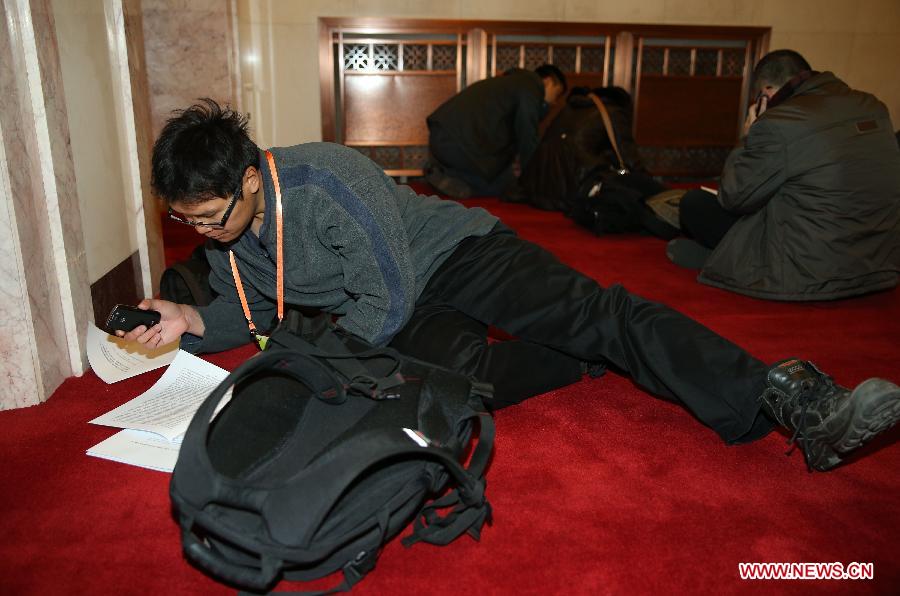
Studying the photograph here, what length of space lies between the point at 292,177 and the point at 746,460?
117 centimetres

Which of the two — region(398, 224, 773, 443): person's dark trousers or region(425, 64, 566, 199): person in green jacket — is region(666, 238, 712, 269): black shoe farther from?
region(425, 64, 566, 199): person in green jacket

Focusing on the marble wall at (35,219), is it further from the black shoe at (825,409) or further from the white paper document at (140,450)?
the black shoe at (825,409)

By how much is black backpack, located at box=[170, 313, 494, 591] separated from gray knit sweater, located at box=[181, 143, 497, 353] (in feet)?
0.41

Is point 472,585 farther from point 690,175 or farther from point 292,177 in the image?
point 690,175

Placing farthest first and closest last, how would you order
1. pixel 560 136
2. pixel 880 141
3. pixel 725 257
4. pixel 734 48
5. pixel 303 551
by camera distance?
pixel 734 48 → pixel 560 136 → pixel 725 257 → pixel 880 141 → pixel 303 551

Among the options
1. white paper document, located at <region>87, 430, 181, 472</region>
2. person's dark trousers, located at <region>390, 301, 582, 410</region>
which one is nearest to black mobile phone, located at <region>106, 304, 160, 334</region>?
white paper document, located at <region>87, 430, 181, 472</region>

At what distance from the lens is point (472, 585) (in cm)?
112

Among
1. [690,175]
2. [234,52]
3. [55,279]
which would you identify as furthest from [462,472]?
[690,175]

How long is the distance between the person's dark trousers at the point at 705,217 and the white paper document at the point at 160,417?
7.30 ft

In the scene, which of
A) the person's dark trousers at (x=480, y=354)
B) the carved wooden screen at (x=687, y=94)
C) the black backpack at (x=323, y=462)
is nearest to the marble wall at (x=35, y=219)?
the black backpack at (x=323, y=462)

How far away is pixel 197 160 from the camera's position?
4.45ft

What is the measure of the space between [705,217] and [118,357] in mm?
2410

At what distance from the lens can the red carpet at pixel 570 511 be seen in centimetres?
114

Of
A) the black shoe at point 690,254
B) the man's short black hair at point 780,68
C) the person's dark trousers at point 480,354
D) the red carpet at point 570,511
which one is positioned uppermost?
the man's short black hair at point 780,68
